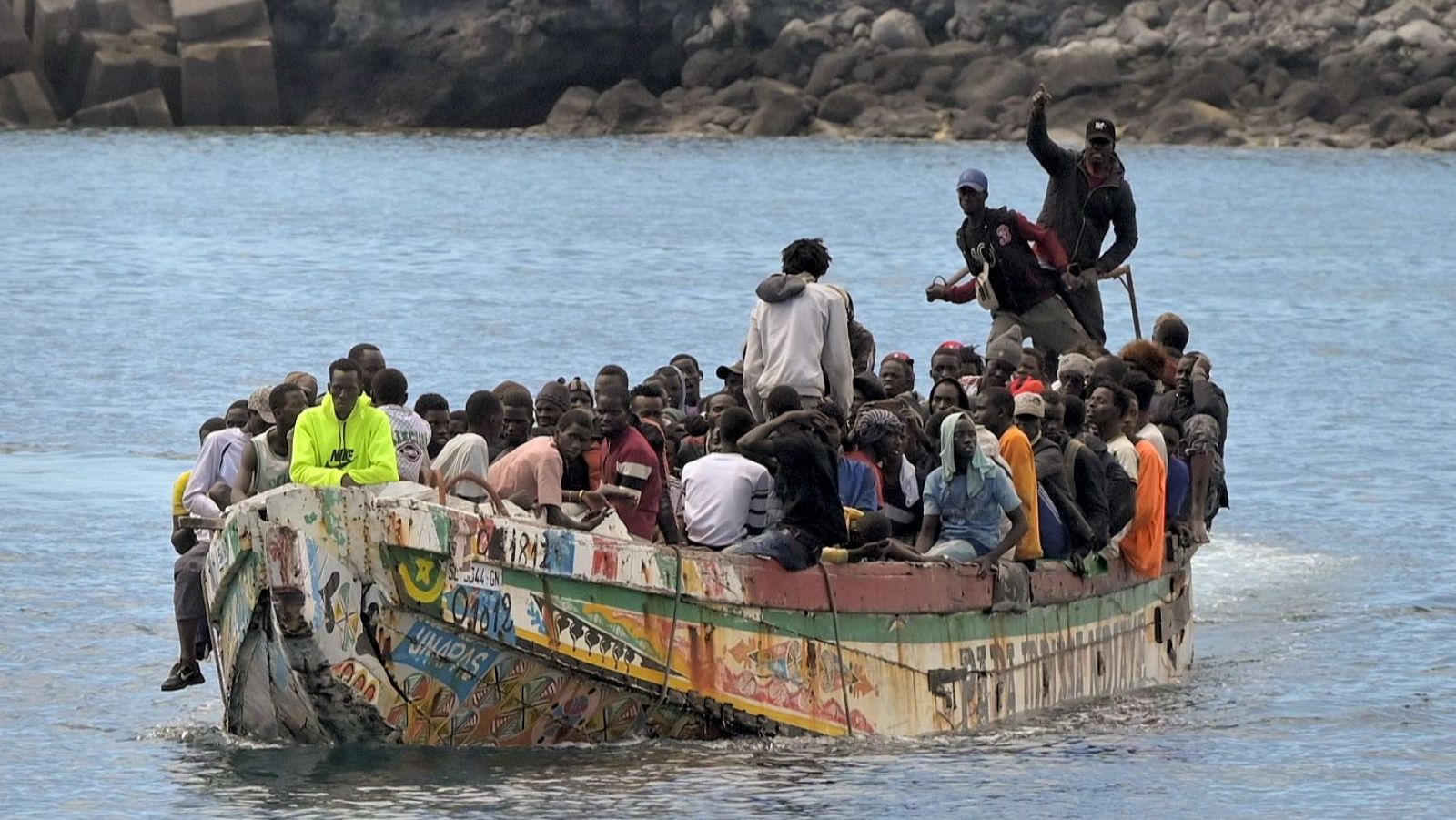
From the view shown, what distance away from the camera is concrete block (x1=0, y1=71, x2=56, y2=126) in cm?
8944

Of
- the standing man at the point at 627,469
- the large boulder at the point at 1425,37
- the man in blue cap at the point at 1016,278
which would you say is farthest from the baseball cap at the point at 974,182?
the large boulder at the point at 1425,37

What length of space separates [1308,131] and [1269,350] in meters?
46.4

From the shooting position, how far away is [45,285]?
50906 mm

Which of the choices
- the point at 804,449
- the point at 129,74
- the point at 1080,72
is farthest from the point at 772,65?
the point at 804,449

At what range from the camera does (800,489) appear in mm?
13070

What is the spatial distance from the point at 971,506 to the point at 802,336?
1.42m

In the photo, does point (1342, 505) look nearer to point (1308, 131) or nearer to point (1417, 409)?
point (1417, 409)

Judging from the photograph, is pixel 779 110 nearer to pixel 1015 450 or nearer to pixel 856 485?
pixel 1015 450

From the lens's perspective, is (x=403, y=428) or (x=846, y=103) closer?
(x=403, y=428)

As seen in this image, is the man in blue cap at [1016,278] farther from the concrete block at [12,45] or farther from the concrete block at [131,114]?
the concrete block at [131,114]

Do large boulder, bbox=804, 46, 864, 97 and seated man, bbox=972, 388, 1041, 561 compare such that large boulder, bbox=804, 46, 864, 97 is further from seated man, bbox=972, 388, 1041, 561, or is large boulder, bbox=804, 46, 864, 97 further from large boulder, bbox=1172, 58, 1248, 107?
seated man, bbox=972, 388, 1041, 561

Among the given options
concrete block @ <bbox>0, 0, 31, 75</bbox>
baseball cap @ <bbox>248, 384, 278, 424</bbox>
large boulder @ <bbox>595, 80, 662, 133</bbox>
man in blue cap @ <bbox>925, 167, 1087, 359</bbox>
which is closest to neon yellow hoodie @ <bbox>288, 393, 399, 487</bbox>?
baseball cap @ <bbox>248, 384, 278, 424</bbox>

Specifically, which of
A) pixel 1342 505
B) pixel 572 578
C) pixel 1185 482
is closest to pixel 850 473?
pixel 572 578

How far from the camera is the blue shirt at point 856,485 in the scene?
1388cm
